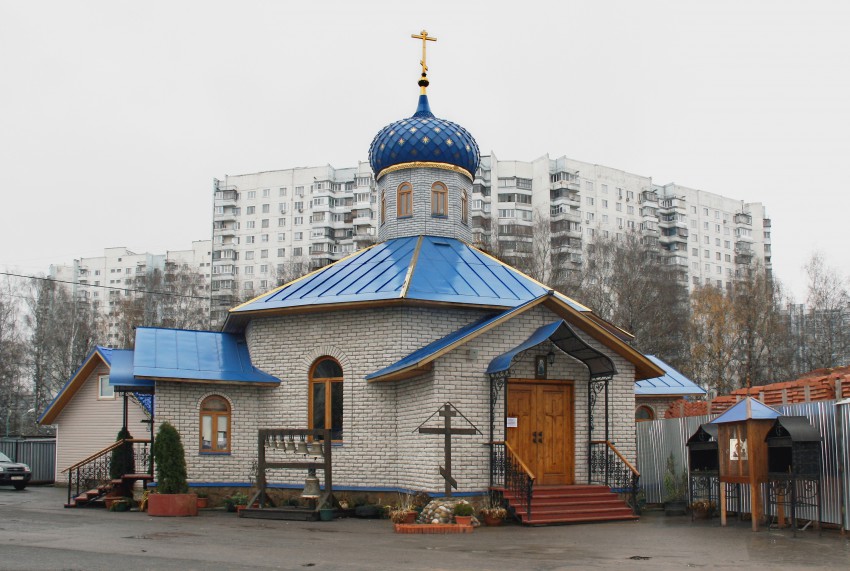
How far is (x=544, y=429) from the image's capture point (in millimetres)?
15344

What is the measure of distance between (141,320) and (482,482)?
33567 millimetres

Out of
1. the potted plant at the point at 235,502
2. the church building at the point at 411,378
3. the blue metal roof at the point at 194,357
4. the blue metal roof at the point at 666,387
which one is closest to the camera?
the church building at the point at 411,378

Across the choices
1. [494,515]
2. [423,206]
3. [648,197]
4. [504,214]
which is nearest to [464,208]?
[423,206]

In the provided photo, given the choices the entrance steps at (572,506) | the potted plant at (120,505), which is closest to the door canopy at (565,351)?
the entrance steps at (572,506)

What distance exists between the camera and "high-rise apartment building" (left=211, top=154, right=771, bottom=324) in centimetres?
6066

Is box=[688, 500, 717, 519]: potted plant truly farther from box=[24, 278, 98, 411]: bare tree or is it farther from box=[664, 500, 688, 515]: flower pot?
box=[24, 278, 98, 411]: bare tree

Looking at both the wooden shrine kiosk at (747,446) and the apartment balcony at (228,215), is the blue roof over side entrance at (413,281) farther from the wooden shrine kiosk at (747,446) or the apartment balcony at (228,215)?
the apartment balcony at (228,215)

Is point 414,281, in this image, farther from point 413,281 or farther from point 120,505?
point 120,505

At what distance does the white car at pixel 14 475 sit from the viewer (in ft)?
81.9

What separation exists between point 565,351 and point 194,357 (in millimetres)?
7318

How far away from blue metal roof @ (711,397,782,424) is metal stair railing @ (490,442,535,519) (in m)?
3.08

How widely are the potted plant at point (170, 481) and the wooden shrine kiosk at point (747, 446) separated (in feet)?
28.9

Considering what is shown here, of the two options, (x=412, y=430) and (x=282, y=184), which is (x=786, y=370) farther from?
(x=282, y=184)

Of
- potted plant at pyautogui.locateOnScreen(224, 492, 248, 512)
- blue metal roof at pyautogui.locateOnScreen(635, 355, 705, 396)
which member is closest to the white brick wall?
potted plant at pyautogui.locateOnScreen(224, 492, 248, 512)
